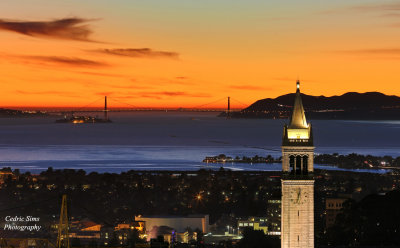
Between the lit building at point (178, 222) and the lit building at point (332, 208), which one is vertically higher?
the lit building at point (332, 208)

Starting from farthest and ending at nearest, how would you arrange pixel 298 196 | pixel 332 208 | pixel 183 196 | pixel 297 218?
1. pixel 183 196
2. pixel 332 208
3. pixel 298 196
4. pixel 297 218

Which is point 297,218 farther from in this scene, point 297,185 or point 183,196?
point 183,196

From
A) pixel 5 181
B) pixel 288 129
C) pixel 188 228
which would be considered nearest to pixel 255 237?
pixel 188 228

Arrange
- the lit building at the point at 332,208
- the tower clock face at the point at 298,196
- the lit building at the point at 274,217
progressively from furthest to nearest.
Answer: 1. the lit building at the point at 332,208
2. the lit building at the point at 274,217
3. the tower clock face at the point at 298,196

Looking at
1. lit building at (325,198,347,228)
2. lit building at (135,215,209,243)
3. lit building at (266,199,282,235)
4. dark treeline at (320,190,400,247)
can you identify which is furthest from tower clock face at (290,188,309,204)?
lit building at (135,215,209,243)

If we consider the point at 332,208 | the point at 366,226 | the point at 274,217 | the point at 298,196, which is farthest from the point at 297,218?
the point at 332,208

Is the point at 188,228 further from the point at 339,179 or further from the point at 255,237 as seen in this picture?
the point at 339,179

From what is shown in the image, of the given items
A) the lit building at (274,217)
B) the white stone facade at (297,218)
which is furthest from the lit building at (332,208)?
the white stone facade at (297,218)

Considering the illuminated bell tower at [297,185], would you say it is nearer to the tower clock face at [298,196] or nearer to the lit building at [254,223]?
the tower clock face at [298,196]

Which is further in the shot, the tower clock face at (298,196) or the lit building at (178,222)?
the lit building at (178,222)
